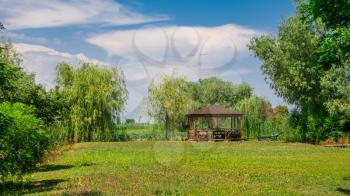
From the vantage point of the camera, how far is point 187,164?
2880 centimetres

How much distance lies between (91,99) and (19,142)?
40.0m

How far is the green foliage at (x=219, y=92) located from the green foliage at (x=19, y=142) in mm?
93570

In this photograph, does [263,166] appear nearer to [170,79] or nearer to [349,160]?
[349,160]

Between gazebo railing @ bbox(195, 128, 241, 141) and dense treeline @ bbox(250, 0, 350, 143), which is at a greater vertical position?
dense treeline @ bbox(250, 0, 350, 143)

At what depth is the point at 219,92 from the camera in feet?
376

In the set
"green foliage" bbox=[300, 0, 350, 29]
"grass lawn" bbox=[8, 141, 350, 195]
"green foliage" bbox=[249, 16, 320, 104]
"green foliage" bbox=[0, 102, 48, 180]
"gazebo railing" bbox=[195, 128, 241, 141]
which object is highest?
"green foliage" bbox=[249, 16, 320, 104]

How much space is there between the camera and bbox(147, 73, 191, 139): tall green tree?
222 feet

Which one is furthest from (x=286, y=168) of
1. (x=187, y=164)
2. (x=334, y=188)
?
(x=334, y=188)

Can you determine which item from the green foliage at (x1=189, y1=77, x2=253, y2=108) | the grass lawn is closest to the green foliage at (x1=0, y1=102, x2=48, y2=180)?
the grass lawn

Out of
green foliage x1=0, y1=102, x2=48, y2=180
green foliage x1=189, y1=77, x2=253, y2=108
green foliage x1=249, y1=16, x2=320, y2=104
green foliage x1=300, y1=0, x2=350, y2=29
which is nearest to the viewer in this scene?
green foliage x1=0, y1=102, x2=48, y2=180

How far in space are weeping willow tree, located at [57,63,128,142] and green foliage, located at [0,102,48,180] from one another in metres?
36.9

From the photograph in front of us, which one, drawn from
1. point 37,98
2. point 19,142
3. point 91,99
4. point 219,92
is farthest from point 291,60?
point 219,92

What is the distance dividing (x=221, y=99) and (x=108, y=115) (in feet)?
192

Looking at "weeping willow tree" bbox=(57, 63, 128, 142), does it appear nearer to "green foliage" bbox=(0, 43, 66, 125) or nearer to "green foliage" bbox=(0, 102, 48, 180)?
"green foliage" bbox=(0, 43, 66, 125)
